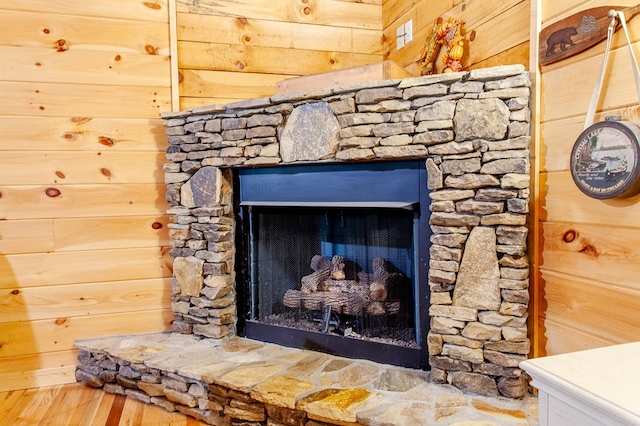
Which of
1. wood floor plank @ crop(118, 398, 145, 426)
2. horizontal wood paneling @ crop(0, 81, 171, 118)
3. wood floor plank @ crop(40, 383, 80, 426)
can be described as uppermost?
horizontal wood paneling @ crop(0, 81, 171, 118)

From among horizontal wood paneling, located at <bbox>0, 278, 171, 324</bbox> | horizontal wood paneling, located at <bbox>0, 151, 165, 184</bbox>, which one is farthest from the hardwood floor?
horizontal wood paneling, located at <bbox>0, 151, 165, 184</bbox>

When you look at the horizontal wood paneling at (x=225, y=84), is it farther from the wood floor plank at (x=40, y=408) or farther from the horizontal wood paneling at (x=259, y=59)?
the wood floor plank at (x=40, y=408)

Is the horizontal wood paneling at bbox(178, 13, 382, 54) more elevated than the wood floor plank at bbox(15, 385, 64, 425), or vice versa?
the horizontal wood paneling at bbox(178, 13, 382, 54)

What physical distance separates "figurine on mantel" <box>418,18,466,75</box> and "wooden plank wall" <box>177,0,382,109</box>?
0.62 meters

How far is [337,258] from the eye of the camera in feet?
6.81

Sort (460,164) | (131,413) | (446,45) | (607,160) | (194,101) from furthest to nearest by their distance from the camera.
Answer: (194,101) < (131,413) < (446,45) < (460,164) < (607,160)

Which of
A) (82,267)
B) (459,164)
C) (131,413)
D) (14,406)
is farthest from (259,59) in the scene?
(14,406)

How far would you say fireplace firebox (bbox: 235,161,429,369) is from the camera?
5.74 ft

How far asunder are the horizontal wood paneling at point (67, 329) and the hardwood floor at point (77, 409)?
22cm

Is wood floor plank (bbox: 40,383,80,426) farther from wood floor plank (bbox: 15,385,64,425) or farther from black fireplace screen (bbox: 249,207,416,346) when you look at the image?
black fireplace screen (bbox: 249,207,416,346)

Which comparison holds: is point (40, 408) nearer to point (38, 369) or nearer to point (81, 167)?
point (38, 369)

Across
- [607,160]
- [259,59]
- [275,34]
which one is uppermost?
[275,34]

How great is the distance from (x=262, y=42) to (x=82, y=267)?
1.57 metres

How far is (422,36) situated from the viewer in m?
2.12
